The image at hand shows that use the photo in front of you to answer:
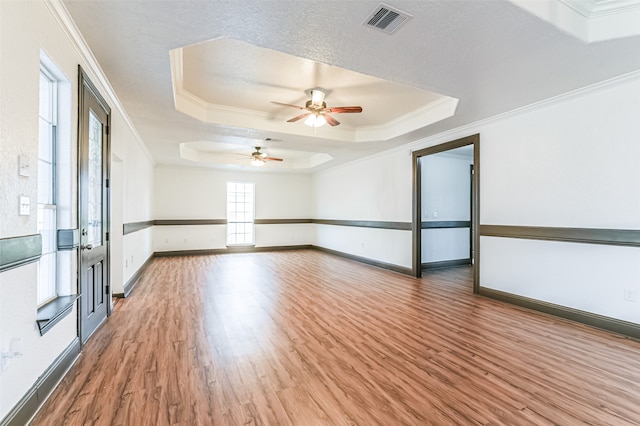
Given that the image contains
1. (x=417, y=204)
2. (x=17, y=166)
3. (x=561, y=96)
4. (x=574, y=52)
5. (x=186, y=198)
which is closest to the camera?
(x=17, y=166)

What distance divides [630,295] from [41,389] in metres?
4.94

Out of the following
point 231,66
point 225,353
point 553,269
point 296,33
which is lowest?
point 225,353

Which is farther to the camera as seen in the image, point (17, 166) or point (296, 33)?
point (296, 33)

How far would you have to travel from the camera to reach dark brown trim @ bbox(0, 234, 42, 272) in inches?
57.1

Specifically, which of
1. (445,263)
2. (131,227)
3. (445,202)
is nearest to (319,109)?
(131,227)

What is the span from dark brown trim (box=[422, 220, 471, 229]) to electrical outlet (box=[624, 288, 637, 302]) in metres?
3.29

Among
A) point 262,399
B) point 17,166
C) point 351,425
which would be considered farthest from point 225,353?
point 17,166

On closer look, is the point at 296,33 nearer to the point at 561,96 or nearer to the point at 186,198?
the point at 561,96

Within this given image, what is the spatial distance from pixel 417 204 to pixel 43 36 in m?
5.16

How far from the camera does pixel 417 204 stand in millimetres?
5414

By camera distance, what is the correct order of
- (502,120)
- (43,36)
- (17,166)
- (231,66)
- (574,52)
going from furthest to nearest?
(502,120) < (231,66) < (574,52) < (43,36) < (17,166)

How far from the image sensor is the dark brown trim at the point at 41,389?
1.55m

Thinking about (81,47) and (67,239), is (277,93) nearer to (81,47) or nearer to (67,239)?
(81,47)

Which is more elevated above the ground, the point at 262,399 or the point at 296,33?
the point at 296,33
